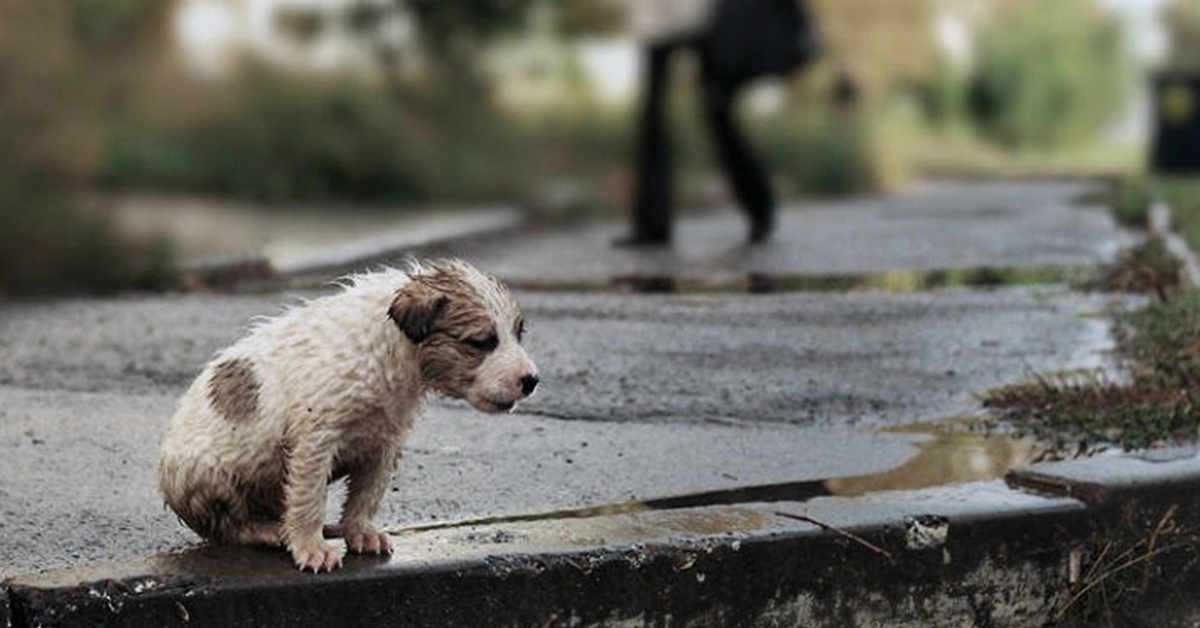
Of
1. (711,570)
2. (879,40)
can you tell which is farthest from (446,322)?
(879,40)

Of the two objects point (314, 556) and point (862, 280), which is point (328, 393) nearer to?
point (314, 556)

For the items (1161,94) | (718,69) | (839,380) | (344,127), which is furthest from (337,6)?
(839,380)

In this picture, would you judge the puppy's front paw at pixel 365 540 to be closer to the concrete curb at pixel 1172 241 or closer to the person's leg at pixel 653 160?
the concrete curb at pixel 1172 241

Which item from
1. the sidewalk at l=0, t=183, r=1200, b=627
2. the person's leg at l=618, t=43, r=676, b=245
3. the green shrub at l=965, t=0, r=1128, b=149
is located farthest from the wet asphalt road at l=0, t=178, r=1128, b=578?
the green shrub at l=965, t=0, r=1128, b=149

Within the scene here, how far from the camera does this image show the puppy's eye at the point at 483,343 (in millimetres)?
3854

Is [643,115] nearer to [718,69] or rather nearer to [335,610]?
[718,69]

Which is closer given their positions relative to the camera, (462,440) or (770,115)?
(462,440)

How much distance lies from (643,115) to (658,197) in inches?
25.7

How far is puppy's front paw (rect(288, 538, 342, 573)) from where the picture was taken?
12.7 feet

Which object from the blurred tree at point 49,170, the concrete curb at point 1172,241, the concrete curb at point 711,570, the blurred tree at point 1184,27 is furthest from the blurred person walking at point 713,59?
the blurred tree at point 1184,27

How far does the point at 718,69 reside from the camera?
12.4 m

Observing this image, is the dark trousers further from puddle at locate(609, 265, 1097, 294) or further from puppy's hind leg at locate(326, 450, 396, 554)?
puppy's hind leg at locate(326, 450, 396, 554)

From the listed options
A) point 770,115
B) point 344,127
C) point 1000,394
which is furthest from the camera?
point 770,115

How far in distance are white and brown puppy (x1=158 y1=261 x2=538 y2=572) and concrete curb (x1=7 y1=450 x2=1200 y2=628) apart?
97mm
